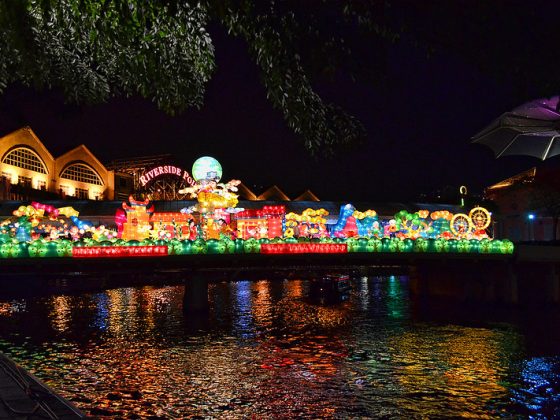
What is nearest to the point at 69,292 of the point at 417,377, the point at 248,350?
the point at 248,350

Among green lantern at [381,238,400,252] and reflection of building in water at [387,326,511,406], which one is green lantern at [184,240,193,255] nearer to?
green lantern at [381,238,400,252]

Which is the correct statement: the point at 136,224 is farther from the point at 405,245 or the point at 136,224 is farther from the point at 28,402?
the point at 28,402

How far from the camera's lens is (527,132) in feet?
69.1

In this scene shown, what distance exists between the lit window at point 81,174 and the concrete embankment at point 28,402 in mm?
80292

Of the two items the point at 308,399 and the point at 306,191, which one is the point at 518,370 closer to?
the point at 308,399

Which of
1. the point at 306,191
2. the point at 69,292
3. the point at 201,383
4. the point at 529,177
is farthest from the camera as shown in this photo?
the point at 306,191

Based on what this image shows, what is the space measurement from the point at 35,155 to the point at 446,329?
2432 inches

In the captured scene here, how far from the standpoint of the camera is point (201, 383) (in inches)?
1105

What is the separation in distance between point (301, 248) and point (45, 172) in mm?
52865

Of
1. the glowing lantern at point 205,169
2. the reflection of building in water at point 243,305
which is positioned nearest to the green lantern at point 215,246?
the reflection of building in water at point 243,305

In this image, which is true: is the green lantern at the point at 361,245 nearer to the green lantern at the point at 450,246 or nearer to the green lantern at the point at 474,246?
the green lantern at the point at 450,246

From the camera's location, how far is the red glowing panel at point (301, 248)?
44594 millimetres

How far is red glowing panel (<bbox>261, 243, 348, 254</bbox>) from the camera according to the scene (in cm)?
4459

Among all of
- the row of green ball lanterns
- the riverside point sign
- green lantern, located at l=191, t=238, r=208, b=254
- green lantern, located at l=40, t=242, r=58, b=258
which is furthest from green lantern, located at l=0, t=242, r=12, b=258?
the riverside point sign
